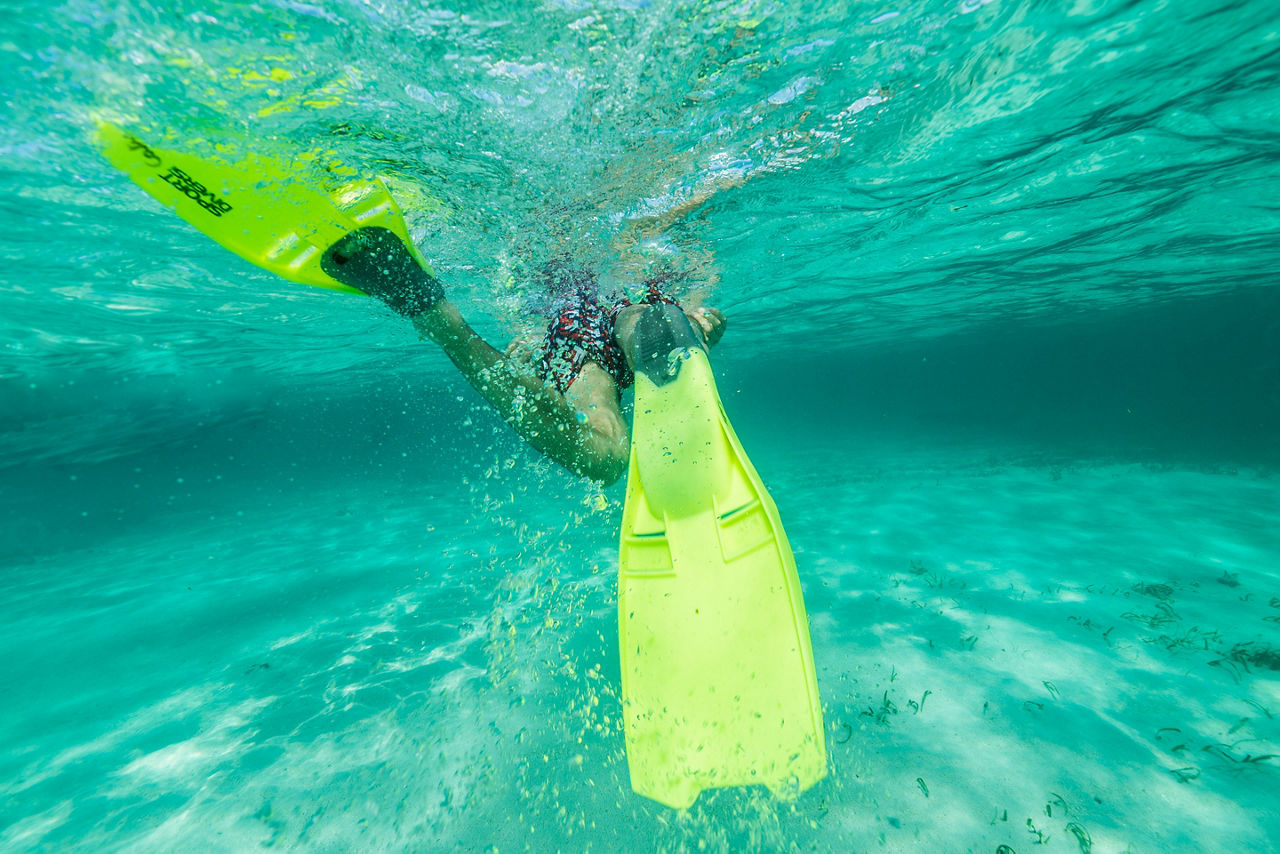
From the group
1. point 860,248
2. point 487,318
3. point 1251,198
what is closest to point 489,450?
point 487,318

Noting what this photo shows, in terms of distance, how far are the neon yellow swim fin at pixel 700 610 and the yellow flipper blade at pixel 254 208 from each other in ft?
8.02

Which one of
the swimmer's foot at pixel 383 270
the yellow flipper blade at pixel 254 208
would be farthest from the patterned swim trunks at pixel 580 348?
the yellow flipper blade at pixel 254 208

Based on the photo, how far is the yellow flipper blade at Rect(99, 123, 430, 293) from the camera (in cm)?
341

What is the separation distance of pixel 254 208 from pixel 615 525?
1414 cm

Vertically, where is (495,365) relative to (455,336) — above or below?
below

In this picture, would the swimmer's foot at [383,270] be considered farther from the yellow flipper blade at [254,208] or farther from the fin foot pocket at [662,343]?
the fin foot pocket at [662,343]

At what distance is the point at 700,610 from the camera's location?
3.90m

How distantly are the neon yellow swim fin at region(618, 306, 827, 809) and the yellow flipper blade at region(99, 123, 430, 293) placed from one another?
2.45 metres

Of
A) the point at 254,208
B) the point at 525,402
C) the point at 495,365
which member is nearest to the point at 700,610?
the point at 525,402

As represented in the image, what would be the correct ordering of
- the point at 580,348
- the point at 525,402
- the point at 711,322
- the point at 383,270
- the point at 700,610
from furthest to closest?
the point at 711,322 < the point at 580,348 < the point at 700,610 < the point at 383,270 < the point at 525,402

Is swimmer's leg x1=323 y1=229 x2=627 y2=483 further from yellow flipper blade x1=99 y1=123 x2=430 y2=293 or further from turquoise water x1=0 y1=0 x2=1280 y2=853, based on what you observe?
turquoise water x1=0 y1=0 x2=1280 y2=853

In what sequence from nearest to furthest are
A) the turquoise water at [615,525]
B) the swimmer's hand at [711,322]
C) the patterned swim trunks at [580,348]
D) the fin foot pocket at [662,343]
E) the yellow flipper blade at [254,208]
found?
the yellow flipper blade at [254,208], the fin foot pocket at [662,343], the turquoise water at [615,525], the patterned swim trunks at [580,348], the swimmer's hand at [711,322]

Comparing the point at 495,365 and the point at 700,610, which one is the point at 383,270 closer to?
the point at 495,365

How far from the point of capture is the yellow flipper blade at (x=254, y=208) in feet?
11.2
